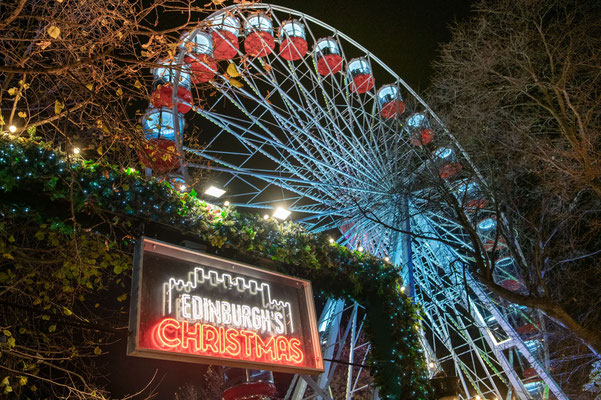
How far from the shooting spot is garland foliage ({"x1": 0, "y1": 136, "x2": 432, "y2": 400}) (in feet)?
16.5

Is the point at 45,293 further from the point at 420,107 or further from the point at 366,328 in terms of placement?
the point at 420,107

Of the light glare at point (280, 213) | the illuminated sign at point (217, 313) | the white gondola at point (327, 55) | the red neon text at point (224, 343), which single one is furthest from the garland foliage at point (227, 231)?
the white gondola at point (327, 55)

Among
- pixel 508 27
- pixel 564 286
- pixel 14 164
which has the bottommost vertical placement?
pixel 14 164

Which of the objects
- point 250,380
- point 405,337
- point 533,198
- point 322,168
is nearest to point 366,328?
point 405,337

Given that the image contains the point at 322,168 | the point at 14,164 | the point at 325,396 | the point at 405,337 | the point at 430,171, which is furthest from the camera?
the point at 322,168

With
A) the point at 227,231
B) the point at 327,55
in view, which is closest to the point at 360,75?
the point at 327,55

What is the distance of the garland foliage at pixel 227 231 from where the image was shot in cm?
502

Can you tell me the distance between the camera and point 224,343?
5598 mm

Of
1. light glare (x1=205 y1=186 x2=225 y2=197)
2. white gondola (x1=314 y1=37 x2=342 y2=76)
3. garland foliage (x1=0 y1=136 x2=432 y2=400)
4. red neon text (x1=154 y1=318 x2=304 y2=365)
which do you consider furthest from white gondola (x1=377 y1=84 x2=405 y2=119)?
red neon text (x1=154 y1=318 x2=304 y2=365)

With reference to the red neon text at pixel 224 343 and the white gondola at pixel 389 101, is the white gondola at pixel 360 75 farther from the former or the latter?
the red neon text at pixel 224 343

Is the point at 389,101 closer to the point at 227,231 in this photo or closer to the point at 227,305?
the point at 227,231

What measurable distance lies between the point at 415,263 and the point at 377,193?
10.8ft

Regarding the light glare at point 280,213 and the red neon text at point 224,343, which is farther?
the light glare at point 280,213

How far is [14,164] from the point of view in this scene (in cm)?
484
